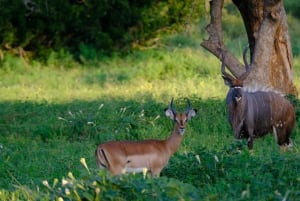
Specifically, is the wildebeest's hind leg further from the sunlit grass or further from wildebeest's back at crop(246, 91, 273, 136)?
the sunlit grass

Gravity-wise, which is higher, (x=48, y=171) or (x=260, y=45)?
(x=260, y=45)

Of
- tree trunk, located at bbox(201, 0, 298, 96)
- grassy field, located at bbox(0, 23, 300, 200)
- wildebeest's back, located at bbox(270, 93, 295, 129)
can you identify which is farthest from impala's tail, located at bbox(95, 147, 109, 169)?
tree trunk, located at bbox(201, 0, 298, 96)

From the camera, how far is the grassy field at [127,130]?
21.0ft

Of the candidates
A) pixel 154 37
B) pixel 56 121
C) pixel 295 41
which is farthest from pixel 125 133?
pixel 295 41

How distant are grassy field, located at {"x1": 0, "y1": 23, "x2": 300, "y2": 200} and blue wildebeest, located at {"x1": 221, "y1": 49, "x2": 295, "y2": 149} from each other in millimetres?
175

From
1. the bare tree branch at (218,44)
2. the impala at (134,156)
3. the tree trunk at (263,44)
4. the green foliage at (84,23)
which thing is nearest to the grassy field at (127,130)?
the impala at (134,156)

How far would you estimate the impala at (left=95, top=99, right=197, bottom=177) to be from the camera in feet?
25.5

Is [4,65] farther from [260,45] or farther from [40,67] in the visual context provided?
[260,45]

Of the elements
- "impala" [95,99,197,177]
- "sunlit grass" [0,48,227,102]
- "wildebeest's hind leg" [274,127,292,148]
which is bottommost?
"sunlit grass" [0,48,227,102]

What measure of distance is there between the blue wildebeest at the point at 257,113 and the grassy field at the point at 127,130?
18cm

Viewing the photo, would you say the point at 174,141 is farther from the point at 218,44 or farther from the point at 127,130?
the point at 218,44

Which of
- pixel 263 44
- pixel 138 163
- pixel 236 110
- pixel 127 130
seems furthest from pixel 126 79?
pixel 138 163

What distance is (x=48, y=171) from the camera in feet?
29.2

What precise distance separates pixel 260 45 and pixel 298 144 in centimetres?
246
